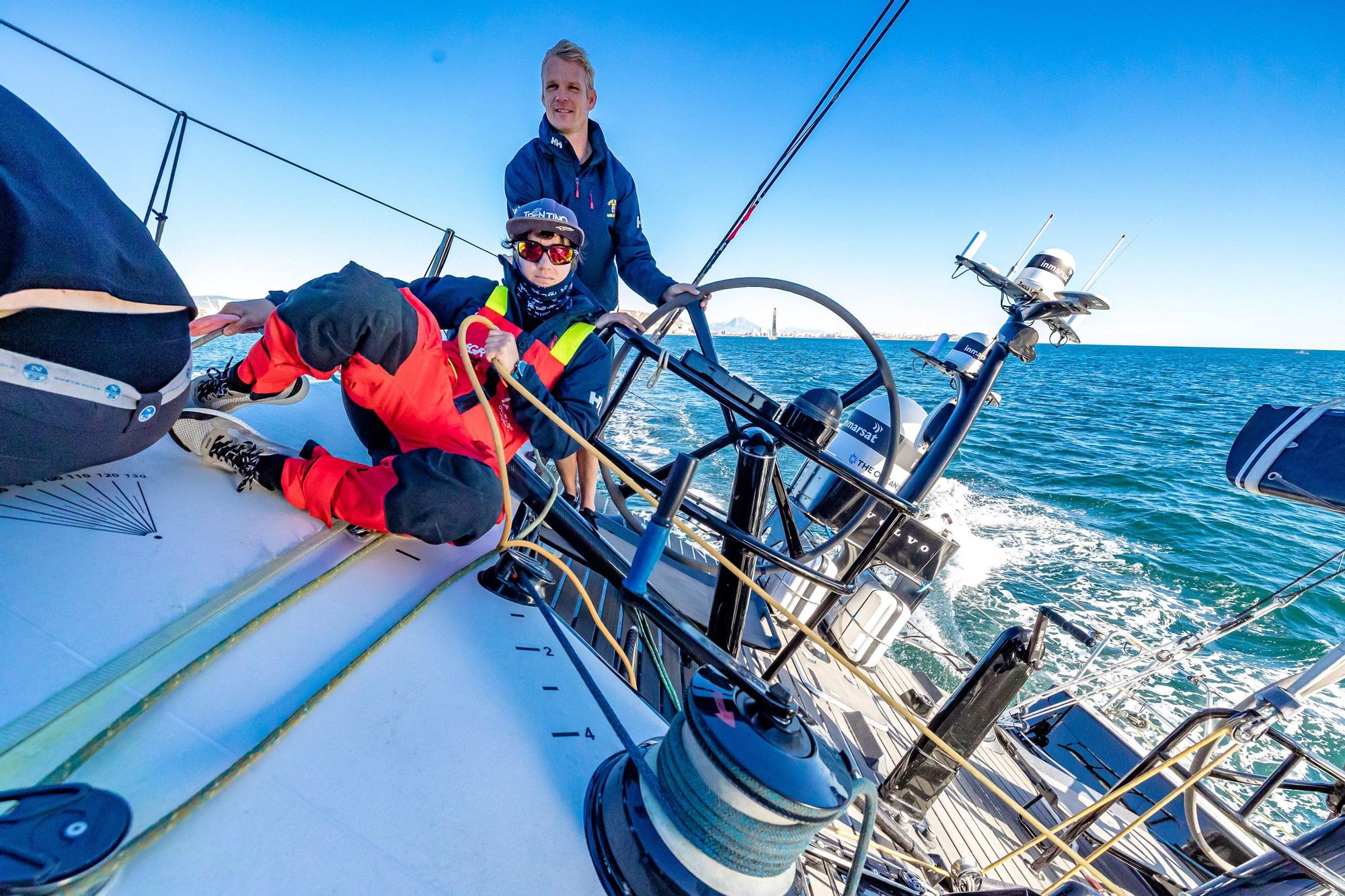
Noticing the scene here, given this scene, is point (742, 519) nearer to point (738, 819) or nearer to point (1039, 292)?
point (738, 819)

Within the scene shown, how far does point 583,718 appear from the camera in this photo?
1063 millimetres

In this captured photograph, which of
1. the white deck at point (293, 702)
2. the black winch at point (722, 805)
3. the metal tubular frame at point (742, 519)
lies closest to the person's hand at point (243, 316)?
the white deck at point (293, 702)

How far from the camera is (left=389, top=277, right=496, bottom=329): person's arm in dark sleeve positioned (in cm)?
223

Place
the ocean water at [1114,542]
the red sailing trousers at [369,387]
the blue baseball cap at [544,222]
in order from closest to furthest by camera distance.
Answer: the red sailing trousers at [369,387]
the blue baseball cap at [544,222]
the ocean water at [1114,542]

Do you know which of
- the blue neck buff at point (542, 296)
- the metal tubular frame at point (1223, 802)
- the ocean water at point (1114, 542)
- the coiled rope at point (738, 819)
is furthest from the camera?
the ocean water at point (1114, 542)

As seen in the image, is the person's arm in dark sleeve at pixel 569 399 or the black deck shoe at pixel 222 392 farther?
the person's arm in dark sleeve at pixel 569 399

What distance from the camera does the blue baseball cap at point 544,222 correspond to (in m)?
2.03

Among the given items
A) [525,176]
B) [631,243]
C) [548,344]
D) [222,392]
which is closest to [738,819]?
[548,344]

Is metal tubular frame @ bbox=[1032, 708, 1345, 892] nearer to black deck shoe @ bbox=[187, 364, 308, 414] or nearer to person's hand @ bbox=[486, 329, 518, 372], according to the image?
person's hand @ bbox=[486, 329, 518, 372]

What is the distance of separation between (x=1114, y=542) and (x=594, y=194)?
25.8 feet

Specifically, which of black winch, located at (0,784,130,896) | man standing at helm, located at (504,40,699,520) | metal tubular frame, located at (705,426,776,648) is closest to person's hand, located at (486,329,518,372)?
metal tubular frame, located at (705,426,776,648)

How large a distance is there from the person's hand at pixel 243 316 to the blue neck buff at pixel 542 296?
2.70 feet

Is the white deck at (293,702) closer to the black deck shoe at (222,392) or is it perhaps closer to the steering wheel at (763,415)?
the black deck shoe at (222,392)

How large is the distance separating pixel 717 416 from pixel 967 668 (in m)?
7.58
